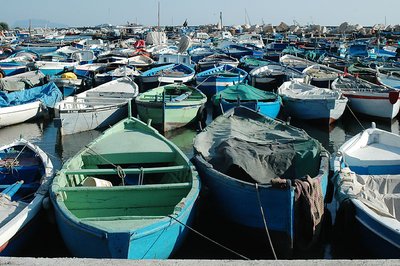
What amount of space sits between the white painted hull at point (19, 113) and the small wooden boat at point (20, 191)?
675 cm

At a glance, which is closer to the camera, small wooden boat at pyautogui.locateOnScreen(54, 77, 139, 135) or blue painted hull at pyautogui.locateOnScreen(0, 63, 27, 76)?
small wooden boat at pyautogui.locateOnScreen(54, 77, 139, 135)

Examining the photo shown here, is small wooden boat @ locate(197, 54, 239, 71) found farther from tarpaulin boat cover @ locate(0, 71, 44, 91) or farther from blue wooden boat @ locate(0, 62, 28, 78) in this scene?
blue wooden boat @ locate(0, 62, 28, 78)

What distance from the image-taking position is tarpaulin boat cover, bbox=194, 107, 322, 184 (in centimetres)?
871

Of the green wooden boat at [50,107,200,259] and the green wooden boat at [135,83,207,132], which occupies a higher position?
the green wooden boat at [50,107,200,259]

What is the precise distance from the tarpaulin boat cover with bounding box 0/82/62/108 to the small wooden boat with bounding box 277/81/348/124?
10592 mm

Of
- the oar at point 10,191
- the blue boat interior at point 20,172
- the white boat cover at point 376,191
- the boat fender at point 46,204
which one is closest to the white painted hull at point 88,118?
the blue boat interior at point 20,172

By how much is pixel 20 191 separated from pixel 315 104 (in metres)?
12.3

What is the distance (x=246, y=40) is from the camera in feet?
170

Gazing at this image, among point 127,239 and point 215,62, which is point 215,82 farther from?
point 127,239

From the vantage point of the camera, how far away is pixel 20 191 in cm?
916

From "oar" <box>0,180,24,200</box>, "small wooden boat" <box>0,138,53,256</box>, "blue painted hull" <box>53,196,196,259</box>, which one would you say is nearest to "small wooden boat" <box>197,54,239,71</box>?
"small wooden boat" <box>0,138,53,256</box>

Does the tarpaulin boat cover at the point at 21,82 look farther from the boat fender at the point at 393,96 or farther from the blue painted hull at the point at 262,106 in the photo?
the boat fender at the point at 393,96

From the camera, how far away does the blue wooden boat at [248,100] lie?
54.5ft

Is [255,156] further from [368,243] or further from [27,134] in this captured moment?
[27,134]
